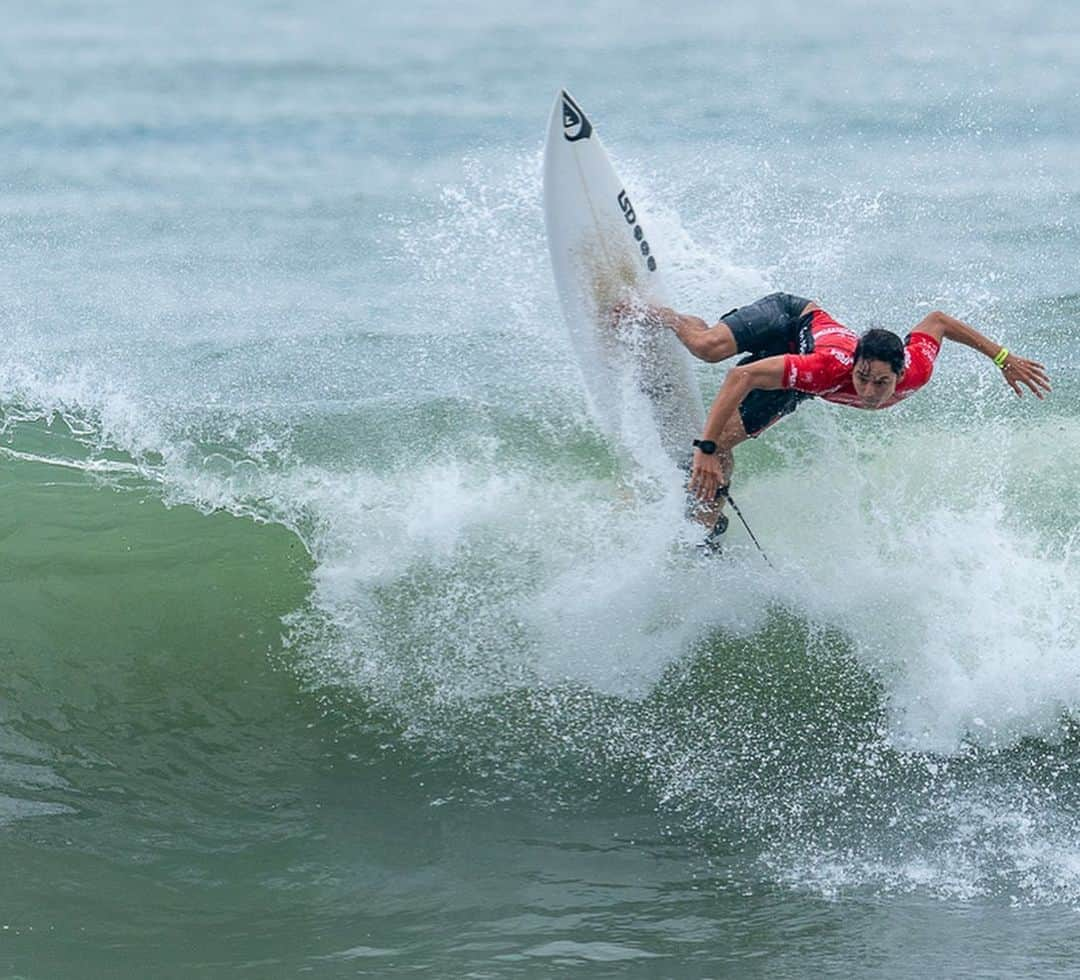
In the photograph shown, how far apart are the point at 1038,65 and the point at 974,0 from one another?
3.24 meters

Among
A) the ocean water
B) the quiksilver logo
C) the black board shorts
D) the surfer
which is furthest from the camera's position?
the quiksilver logo

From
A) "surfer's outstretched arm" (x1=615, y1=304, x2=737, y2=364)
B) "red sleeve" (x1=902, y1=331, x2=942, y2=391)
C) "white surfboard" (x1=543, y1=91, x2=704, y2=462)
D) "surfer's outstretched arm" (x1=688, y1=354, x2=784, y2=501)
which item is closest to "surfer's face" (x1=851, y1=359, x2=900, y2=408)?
"red sleeve" (x1=902, y1=331, x2=942, y2=391)

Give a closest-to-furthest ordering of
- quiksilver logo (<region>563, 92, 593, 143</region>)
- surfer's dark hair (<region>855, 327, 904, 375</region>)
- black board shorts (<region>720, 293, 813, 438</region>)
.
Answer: surfer's dark hair (<region>855, 327, 904, 375</region>) < black board shorts (<region>720, 293, 813, 438</region>) < quiksilver logo (<region>563, 92, 593, 143</region>)

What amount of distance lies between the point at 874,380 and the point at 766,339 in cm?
86

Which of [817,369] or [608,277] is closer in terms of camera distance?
[817,369]

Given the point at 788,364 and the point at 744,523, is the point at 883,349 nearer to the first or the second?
the point at 788,364

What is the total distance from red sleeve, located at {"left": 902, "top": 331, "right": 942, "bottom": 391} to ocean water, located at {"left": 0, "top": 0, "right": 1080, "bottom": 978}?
36.9 inches

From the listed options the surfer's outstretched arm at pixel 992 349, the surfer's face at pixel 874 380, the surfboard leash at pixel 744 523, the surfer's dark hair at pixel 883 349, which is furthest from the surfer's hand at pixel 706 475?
the surfer's outstretched arm at pixel 992 349

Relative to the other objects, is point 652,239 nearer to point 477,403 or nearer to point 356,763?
point 477,403

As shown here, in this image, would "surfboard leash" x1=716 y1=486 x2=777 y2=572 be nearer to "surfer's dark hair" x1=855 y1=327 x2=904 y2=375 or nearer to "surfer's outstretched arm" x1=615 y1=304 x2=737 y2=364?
"surfer's outstretched arm" x1=615 y1=304 x2=737 y2=364

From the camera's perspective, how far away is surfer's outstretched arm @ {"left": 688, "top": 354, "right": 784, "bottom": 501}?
578cm

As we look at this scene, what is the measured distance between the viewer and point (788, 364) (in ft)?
19.0

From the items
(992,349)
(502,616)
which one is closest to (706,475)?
(502,616)

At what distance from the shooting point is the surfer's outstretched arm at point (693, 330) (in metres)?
6.37
